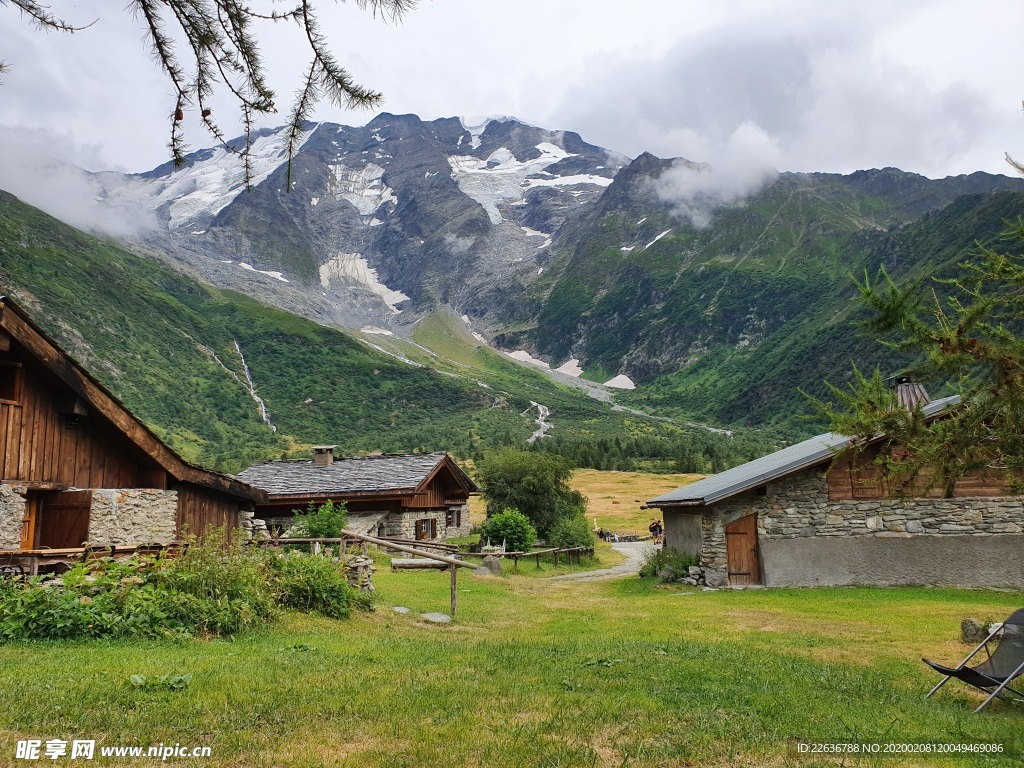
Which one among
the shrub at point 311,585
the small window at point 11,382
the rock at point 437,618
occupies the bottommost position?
the rock at point 437,618

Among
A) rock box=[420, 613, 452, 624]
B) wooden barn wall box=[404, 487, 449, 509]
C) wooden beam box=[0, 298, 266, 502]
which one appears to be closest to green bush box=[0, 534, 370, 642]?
rock box=[420, 613, 452, 624]

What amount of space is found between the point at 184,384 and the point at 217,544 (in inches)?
4776

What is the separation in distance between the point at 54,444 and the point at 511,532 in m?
21.4

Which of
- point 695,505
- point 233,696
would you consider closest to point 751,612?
point 695,505

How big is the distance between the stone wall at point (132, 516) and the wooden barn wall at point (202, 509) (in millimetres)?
940

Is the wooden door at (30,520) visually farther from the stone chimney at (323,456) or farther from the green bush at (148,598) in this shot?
the stone chimney at (323,456)

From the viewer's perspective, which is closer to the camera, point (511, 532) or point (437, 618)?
point (437, 618)

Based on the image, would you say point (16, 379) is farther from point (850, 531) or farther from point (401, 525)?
point (850, 531)

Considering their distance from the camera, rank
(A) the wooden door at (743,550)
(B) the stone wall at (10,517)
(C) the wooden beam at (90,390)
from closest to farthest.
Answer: (B) the stone wall at (10,517)
(C) the wooden beam at (90,390)
(A) the wooden door at (743,550)

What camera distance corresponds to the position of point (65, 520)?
12547mm

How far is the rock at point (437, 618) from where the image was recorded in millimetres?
13219

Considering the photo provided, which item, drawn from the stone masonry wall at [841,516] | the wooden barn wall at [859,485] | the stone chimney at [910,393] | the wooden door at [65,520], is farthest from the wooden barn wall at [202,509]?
the stone chimney at [910,393]

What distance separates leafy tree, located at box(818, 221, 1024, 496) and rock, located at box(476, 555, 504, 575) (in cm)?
1624

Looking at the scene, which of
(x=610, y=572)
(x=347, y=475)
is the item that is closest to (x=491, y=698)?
(x=610, y=572)
